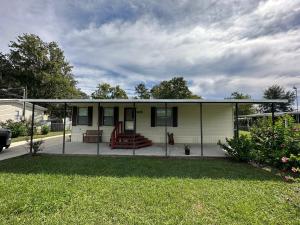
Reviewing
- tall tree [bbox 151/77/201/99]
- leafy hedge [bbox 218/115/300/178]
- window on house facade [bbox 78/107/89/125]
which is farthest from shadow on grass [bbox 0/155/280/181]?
tall tree [bbox 151/77/201/99]

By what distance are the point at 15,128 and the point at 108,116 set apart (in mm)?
9063

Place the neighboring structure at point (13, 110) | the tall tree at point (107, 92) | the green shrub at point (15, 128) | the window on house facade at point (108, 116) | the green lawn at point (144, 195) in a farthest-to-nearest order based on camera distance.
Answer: the tall tree at point (107, 92)
the neighboring structure at point (13, 110)
the green shrub at point (15, 128)
the window on house facade at point (108, 116)
the green lawn at point (144, 195)

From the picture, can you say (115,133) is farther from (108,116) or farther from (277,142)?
(277,142)

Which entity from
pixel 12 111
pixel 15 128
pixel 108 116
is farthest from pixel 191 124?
pixel 12 111

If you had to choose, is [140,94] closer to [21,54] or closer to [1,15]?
[21,54]

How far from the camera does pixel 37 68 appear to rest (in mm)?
27828

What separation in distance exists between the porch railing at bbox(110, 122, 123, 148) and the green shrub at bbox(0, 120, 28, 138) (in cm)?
981

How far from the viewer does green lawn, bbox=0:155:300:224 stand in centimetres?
314

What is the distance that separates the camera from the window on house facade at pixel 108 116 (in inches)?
479

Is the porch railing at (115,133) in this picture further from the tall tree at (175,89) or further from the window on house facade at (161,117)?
Answer: the tall tree at (175,89)

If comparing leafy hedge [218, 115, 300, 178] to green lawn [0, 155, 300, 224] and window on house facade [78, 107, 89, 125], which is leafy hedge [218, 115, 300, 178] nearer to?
green lawn [0, 155, 300, 224]

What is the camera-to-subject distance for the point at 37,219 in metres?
3.05

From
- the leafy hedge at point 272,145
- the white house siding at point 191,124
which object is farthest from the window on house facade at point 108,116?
the leafy hedge at point 272,145

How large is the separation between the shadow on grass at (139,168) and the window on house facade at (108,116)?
4895 millimetres
